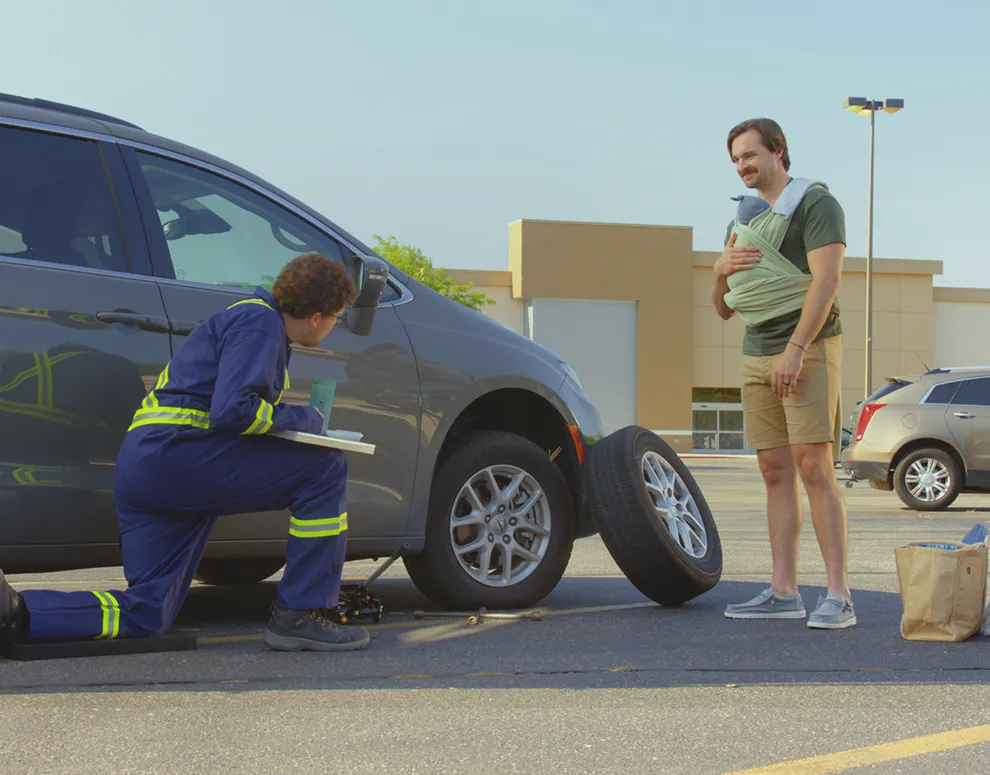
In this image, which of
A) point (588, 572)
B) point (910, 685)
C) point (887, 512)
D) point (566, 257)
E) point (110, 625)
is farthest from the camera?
point (566, 257)

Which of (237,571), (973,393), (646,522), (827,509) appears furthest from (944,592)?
(973,393)

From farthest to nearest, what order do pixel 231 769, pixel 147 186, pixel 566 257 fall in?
pixel 566 257, pixel 147 186, pixel 231 769

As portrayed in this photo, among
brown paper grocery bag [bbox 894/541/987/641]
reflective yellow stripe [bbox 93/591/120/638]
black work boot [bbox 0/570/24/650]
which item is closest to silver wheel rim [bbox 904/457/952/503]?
brown paper grocery bag [bbox 894/541/987/641]

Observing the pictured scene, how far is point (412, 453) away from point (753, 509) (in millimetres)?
9844

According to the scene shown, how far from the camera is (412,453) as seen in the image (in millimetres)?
5461

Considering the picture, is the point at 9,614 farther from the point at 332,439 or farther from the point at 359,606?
the point at 359,606

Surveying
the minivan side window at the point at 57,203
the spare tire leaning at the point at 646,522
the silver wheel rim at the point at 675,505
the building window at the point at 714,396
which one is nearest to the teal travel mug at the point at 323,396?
the minivan side window at the point at 57,203

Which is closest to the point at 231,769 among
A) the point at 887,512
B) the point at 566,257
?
the point at 887,512

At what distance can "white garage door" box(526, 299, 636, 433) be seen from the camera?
175 ft

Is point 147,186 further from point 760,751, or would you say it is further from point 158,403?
point 760,751

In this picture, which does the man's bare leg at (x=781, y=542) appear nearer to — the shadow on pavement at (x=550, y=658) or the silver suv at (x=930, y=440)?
the shadow on pavement at (x=550, y=658)

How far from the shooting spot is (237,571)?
22.4 feet

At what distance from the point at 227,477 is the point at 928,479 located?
11597 millimetres

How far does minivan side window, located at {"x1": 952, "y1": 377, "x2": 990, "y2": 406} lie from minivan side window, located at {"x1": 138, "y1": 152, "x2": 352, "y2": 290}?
10798 millimetres
